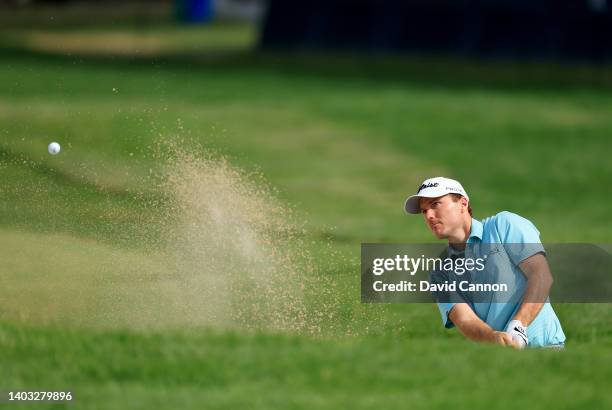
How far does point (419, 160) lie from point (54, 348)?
1496 cm

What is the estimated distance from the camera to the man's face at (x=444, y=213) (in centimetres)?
639

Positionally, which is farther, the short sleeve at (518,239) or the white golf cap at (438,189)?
the white golf cap at (438,189)

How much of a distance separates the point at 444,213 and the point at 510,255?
16.5 inches

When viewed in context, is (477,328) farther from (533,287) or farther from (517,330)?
(533,287)

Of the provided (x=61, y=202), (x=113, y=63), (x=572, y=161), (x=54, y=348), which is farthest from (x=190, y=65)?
(x=54, y=348)

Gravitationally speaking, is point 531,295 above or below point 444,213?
below

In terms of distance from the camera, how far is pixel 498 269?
6.31 meters

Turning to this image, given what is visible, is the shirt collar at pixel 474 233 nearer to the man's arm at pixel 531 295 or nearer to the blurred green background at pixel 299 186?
the man's arm at pixel 531 295

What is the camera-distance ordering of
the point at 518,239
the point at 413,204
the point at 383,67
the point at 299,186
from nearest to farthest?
the point at 518,239
the point at 413,204
the point at 299,186
the point at 383,67

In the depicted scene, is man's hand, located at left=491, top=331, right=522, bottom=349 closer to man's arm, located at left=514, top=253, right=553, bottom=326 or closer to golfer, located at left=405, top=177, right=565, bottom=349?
golfer, located at left=405, top=177, right=565, bottom=349

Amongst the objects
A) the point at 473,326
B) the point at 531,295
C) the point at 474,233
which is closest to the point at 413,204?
the point at 474,233

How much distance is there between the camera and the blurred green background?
632 centimetres

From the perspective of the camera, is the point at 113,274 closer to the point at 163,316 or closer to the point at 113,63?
the point at 163,316

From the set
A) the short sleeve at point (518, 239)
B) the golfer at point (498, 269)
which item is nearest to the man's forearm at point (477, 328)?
the golfer at point (498, 269)
